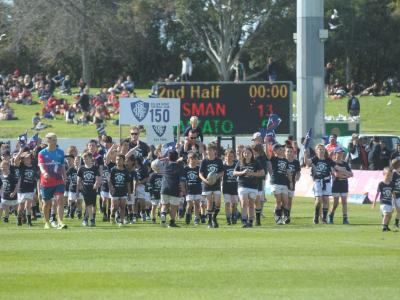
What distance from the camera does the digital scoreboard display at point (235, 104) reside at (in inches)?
1371

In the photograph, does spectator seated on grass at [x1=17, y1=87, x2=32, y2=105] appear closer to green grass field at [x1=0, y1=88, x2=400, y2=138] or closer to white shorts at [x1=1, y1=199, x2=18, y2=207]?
green grass field at [x1=0, y1=88, x2=400, y2=138]

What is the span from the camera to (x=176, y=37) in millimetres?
79188

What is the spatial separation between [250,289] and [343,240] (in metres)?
6.56

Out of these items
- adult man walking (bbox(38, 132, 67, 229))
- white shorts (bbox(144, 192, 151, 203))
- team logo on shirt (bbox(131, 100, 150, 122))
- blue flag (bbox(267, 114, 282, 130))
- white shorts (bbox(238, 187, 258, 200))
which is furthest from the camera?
blue flag (bbox(267, 114, 282, 130))

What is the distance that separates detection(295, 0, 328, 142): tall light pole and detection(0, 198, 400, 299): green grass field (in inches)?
604

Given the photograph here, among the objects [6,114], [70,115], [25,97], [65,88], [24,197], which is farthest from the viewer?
[65,88]

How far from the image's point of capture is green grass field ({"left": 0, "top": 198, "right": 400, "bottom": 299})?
14617 mm

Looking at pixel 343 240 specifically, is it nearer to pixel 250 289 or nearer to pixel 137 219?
pixel 250 289

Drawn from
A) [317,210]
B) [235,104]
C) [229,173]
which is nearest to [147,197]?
[229,173]

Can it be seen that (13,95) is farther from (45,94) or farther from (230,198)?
(230,198)

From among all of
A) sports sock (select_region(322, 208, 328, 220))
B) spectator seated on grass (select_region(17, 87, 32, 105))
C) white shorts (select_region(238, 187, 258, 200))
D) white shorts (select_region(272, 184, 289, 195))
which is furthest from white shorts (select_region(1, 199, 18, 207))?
spectator seated on grass (select_region(17, 87, 32, 105))

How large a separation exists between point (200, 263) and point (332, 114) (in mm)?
43447

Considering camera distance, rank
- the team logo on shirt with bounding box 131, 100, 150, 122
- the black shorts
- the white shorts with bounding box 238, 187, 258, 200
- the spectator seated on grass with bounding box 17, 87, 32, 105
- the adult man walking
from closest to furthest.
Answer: the adult man walking, the white shorts with bounding box 238, 187, 258, 200, the black shorts, the team logo on shirt with bounding box 131, 100, 150, 122, the spectator seated on grass with bounding box 17, 87, 32, 105

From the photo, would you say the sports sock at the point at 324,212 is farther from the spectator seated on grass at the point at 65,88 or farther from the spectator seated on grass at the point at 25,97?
the spectator seated on grass at the point at 65,88
